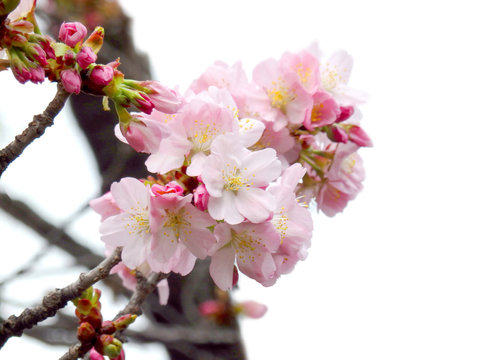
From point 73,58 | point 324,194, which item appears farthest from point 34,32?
point 324,194

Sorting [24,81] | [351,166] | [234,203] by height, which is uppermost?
[351,166]

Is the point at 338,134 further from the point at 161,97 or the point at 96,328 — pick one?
the point at 96,328

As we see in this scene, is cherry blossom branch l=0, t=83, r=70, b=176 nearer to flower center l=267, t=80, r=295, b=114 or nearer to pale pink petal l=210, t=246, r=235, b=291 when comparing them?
pale pink petal l=210, t=246, r=235, b=291

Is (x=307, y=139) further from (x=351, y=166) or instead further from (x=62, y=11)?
(x=62, y=11)

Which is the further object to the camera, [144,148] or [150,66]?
[150,66]

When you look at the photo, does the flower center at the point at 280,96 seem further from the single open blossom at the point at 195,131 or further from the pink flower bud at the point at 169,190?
the pink flower bud at the point at 169,190
